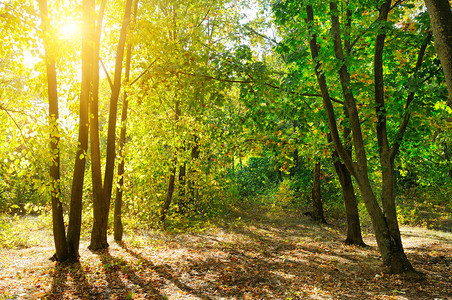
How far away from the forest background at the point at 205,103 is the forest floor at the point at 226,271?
0.62 m

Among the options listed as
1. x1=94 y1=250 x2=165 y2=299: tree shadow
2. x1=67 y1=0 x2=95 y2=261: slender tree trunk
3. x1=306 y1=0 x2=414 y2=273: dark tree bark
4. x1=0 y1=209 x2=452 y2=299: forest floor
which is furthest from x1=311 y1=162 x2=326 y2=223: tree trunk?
x1=67 y1=0 x2=95 y2=261: slender tree trunk

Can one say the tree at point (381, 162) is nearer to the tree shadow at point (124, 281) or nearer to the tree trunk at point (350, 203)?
the tree trunk at point (350, 203)

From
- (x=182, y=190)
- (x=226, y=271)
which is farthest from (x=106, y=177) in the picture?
(x=182, y=190)

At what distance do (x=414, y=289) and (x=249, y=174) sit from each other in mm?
17605

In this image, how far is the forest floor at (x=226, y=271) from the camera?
17.5 ft

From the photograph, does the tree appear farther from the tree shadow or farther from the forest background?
the tree shadow

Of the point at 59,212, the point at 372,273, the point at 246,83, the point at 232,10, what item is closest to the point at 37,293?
the point at 59,212

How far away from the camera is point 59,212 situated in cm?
663

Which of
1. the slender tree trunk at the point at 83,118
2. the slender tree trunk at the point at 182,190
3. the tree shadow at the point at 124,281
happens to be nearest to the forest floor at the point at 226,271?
the tree shadow at the point at 124,281

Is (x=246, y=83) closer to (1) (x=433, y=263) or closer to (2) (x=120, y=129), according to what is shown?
(2) (x=120, y=129)

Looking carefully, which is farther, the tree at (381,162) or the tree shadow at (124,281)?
the tree at (381,162)

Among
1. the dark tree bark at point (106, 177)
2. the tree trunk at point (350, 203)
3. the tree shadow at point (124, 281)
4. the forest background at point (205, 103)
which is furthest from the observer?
the tree trunk at point (350, 203)

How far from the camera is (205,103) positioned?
798cm

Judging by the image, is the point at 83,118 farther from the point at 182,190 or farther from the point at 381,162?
the point at 182,190
